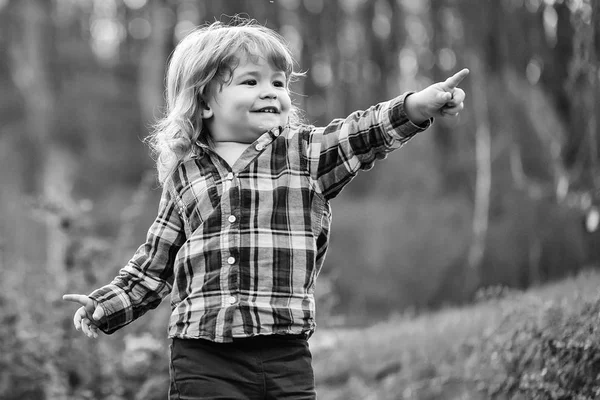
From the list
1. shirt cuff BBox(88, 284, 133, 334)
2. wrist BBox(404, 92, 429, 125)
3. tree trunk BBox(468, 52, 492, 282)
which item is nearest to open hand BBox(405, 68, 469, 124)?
wrist BBox(404, 92, 429, 125)

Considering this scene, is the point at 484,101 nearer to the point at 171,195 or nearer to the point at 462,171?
the point at 462,171

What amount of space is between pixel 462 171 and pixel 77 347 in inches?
428

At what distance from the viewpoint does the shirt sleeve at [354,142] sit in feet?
7.88

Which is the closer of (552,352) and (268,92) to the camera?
(268,92)

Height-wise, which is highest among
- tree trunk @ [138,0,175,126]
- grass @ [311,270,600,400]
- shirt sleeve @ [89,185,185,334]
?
tree trunk @ [138,0,175,126]

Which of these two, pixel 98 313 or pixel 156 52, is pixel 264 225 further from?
pixel 156 52

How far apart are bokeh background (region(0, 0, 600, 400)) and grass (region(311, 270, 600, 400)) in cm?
33

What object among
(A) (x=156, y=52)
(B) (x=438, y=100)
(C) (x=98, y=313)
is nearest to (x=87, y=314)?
(C) (x=98, y=313)

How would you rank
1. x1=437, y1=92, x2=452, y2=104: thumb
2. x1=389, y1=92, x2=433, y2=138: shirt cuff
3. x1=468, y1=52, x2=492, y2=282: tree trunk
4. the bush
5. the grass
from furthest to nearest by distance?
x1=468, y1=52, x2=492, y2=282: tree trunk, the grass, the bush, x1=389, y1=92, x2=433, y2=138: shirt cuff, x1=437, y1=92, x2=452, y2=104: thumb

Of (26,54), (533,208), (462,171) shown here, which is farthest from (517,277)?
(26,54)

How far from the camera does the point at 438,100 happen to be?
2.27 meters

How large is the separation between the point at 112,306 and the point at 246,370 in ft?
1.69

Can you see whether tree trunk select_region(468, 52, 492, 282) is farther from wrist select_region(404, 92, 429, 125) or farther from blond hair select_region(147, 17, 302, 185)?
wrist select_region(404, 92, 429, 125)

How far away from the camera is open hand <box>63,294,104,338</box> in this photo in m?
2.61
